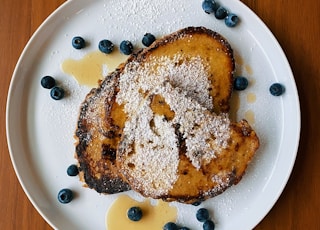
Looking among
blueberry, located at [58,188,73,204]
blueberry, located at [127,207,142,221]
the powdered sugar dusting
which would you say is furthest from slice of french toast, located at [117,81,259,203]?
blueberry, located at [58,188,73,204]

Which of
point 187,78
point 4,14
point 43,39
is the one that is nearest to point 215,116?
point 187,78

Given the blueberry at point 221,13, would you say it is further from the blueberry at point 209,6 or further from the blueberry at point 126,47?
the blueberry at point 126,47

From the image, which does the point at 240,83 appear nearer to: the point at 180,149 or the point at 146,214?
the point at 180,149

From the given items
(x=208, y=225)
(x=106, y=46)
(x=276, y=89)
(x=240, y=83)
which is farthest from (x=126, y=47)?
(x=208, y=225)

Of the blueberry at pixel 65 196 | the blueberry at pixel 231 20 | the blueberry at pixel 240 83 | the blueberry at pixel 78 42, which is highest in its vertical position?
the blueberry at pixel 231 20

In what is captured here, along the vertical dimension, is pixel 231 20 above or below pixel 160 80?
above

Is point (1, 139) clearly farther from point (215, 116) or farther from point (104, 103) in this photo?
point (215, 116)

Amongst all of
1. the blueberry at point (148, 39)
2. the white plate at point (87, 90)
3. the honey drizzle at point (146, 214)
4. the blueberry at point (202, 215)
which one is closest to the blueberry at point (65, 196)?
the white plate at point (87, 90)
